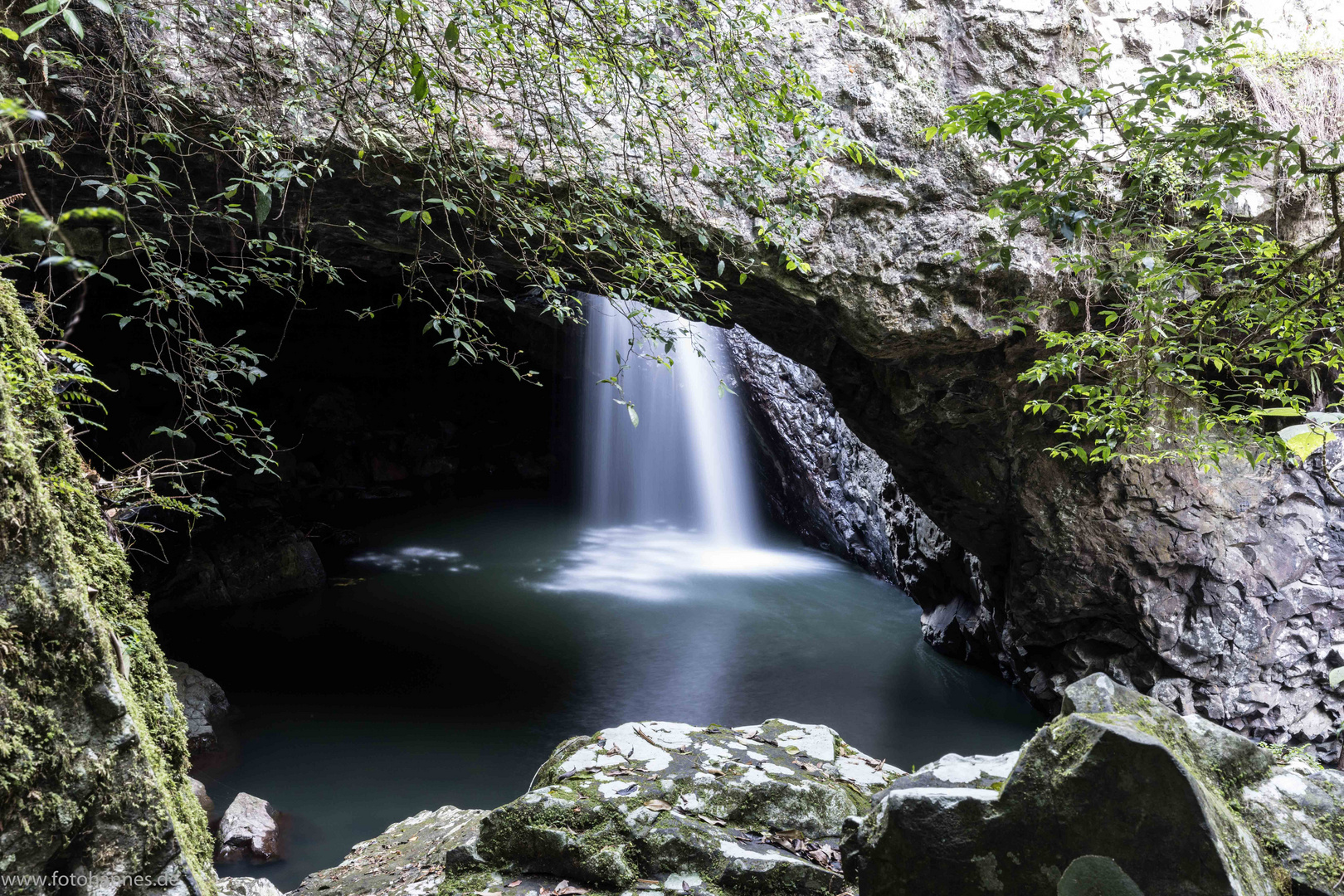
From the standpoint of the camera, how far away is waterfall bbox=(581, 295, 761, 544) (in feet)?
48.3

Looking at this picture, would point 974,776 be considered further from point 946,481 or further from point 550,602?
point 550,602

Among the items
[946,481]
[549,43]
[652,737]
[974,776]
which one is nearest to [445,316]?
[549,43]

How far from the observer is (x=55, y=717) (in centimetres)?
132

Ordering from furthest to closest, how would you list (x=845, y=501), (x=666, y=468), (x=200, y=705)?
(x=666, y=468)
(x=845, y=501)
(x=200, y=705)

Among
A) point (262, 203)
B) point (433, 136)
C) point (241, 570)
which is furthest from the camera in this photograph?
point (241, 570)

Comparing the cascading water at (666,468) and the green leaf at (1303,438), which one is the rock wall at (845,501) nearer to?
the cascading water at (666,468)

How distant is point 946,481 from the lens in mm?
6477

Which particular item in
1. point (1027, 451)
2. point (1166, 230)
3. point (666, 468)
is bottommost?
point (666, 468)

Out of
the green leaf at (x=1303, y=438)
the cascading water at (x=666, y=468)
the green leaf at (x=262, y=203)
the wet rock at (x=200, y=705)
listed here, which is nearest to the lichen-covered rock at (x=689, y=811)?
the green leaf at (x=1303, y=438)

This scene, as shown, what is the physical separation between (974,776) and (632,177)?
326 centimetres

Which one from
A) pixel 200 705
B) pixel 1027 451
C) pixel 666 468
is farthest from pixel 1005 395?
pixel 666 468

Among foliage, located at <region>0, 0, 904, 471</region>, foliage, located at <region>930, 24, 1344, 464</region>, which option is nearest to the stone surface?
foliage, located at <region>0, 0, 904, 471</region>

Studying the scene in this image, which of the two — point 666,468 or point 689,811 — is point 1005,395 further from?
point 666,468

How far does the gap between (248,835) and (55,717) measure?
3910 mm
